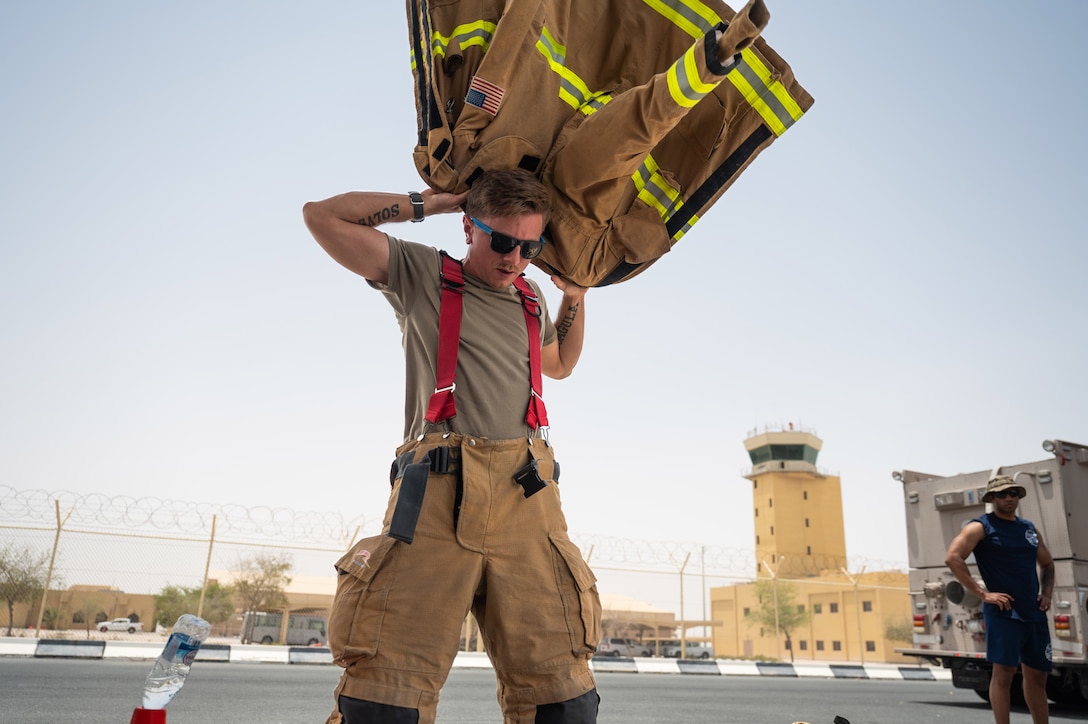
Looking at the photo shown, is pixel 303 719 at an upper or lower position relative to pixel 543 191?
lower

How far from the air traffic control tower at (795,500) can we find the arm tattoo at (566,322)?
238 feet

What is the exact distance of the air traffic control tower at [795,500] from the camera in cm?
7206

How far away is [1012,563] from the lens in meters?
5.62

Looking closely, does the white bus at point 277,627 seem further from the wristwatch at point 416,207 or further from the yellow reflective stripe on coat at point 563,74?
the yellow reflective stripe on coat at point 563,74

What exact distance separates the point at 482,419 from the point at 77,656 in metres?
11.7

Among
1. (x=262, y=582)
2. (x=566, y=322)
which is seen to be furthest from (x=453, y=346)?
(x=262, y=582)

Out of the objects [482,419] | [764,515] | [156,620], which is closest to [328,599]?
[156,620]

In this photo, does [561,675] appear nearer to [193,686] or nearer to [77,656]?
[193,686]

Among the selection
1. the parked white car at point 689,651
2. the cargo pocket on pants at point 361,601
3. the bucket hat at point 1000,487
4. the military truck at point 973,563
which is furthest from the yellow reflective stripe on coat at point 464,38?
the parked white car at point 689,651

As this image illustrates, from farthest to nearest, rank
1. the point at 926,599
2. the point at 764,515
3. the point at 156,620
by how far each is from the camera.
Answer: the point at 764,515, the point at 156,620, the point at 926,599

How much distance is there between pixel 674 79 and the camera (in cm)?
201

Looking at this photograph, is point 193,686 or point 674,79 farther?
point 193,686

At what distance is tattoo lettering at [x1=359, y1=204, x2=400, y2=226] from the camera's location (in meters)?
2.38

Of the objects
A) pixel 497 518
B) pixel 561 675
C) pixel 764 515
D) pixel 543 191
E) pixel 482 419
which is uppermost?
pixel 764 515
